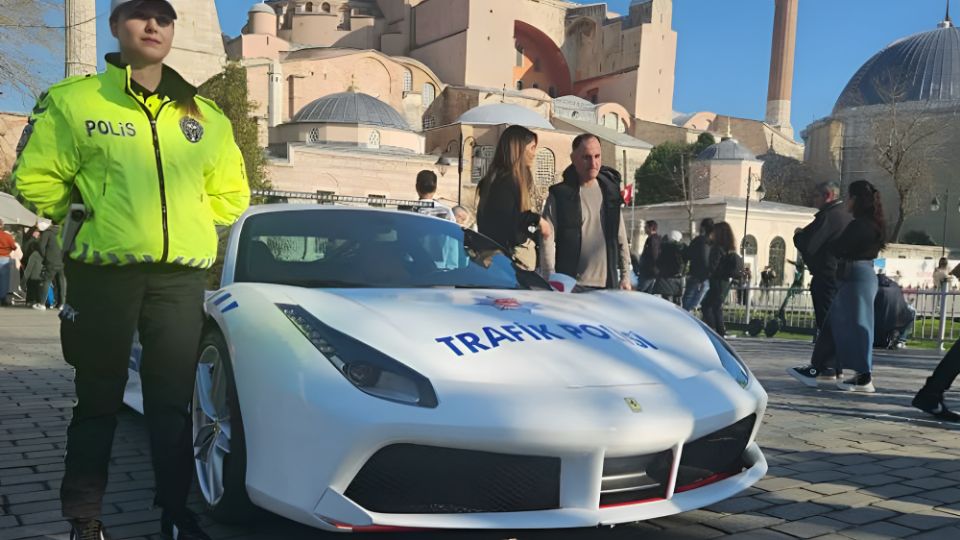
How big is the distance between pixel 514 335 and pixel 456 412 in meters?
0.52

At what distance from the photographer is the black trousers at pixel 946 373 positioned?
491 centimetres

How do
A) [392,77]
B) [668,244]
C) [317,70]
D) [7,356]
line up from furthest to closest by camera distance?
[392,77]
[317,70]
[668,244]
[7,356]

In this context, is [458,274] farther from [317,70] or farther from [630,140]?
[630,140]

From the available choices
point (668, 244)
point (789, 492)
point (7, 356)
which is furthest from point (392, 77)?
point (789, 492)

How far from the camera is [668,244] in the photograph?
12469 mm

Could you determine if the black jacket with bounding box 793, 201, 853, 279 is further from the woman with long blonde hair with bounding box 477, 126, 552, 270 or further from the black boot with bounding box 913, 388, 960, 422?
the woman with long blonde hair with bounding box 477, 126, 552, 270

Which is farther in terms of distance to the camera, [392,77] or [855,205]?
[392,77]

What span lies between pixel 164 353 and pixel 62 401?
3303 mm

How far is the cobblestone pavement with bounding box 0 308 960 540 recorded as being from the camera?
2.87 meters

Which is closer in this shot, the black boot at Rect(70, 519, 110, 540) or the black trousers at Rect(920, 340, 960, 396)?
the black boot at Rect(70, 519, 110, 540)

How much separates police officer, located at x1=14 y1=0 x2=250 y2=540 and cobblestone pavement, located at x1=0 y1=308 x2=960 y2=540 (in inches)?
17.1

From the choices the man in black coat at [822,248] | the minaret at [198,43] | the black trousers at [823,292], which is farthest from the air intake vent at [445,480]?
the minaret at [198,43]

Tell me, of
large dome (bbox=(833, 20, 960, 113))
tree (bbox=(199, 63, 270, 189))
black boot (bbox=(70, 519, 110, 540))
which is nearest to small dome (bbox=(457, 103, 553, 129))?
large dome (bbox=(833, 20, 960, 113))

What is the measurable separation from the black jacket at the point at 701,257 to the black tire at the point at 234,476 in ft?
31.5
